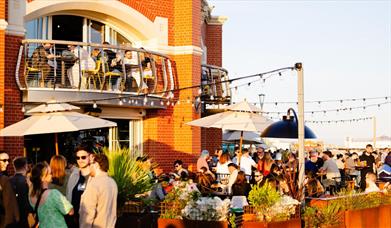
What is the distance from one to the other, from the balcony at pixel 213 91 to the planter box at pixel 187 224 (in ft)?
41.0

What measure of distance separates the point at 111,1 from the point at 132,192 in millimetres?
10556

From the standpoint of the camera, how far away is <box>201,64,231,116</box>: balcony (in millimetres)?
24453

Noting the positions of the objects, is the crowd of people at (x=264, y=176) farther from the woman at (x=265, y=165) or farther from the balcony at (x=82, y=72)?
the balcony at (x=82, y=72)

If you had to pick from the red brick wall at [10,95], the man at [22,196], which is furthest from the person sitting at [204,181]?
the man at [22,196]

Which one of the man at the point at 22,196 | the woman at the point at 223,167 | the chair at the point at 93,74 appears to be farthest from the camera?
the chair at the point at 93,74

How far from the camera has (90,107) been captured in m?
20.1

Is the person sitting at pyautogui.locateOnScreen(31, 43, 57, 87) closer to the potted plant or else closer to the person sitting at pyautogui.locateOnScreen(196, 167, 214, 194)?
the person sitting at pyautogui.locateOnScreen(196, 167, 214, 194)

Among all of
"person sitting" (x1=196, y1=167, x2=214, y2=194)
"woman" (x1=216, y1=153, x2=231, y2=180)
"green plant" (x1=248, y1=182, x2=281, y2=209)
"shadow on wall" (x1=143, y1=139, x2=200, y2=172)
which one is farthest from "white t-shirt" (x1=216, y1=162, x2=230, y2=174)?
"green plant" (x1=248, y1=182, x2=281, y2=209)

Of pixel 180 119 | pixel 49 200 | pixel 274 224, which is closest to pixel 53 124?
pixel 274 224

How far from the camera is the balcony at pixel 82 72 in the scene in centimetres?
1831

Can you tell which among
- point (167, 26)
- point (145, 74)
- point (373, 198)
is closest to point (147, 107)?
point (145, 74)

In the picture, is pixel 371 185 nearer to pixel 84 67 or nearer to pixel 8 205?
pixel 84 67

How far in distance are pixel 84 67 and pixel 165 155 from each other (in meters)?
4.99

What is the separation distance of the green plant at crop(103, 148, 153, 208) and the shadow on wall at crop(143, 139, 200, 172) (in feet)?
32.5
